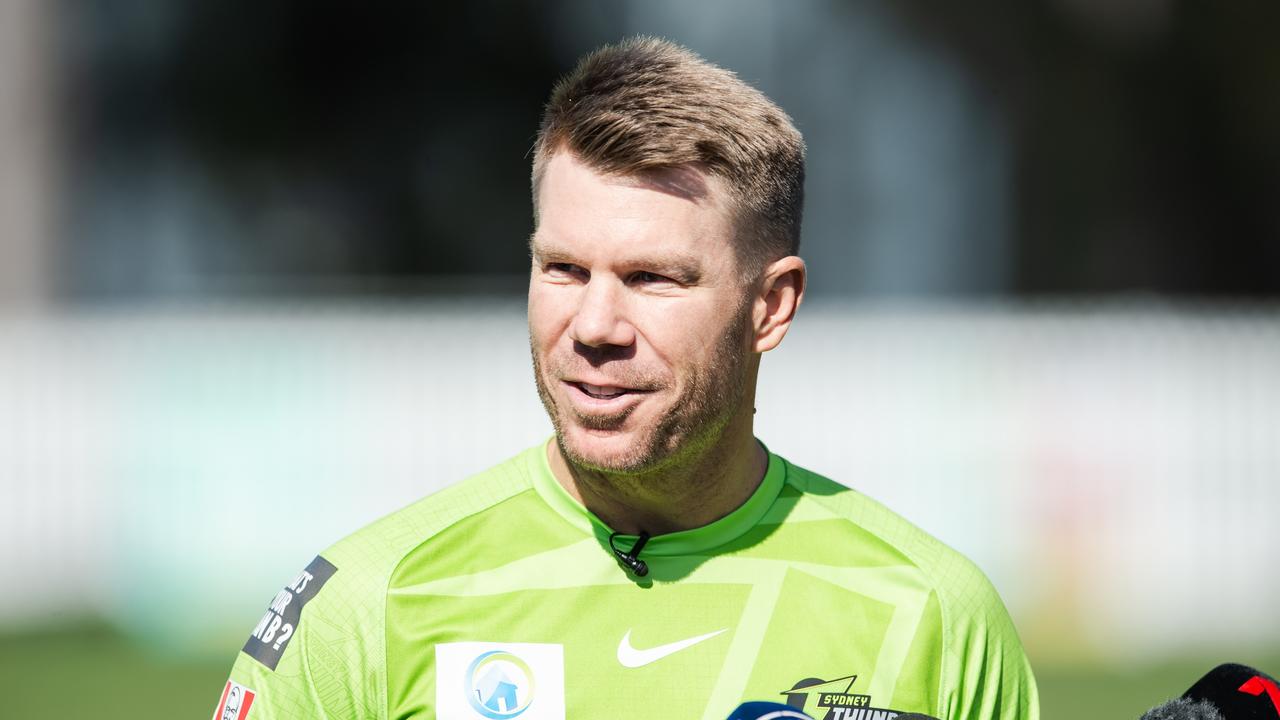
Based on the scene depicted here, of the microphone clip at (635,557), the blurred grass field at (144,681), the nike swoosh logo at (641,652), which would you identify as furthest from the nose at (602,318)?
the blurred grass field at (144,681)

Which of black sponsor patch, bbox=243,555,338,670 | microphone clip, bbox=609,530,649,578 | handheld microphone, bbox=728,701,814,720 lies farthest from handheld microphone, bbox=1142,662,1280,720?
black sponsor patch, bbox=243,555,338,670

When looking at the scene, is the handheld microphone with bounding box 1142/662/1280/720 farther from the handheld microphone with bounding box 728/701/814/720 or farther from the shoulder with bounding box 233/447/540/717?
the shoulder with bounding box 233/447/540/717

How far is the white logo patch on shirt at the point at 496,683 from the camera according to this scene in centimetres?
258

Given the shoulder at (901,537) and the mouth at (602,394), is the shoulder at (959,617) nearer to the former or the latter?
the shoulder at (901,537)

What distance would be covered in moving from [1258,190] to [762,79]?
5.42 meters

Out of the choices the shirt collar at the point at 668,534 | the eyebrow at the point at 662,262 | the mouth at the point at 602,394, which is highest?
the eyebrow at the point at 662,262

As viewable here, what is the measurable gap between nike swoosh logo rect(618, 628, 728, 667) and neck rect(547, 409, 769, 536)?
8.3 inches

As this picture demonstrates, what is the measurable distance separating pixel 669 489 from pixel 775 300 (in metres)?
0.40

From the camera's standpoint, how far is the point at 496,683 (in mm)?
2590

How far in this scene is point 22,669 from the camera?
7969mm

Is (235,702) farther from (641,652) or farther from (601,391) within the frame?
(601,391)

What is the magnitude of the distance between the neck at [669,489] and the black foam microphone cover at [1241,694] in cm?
88

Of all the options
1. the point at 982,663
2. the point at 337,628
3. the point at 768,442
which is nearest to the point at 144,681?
the point at 768,442

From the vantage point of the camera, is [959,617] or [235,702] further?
[959,617]
